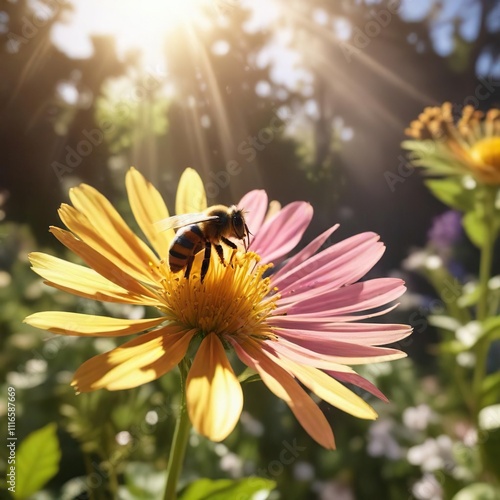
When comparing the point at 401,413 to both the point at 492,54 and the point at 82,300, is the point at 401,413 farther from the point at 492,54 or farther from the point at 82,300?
the point at 492,54

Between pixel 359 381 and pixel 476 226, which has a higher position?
pixel 476 226

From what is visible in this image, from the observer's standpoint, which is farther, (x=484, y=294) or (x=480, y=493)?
(x=484, y=294)

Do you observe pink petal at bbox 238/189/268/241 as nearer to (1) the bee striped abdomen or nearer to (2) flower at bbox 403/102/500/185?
(1) the bee striped abdomen

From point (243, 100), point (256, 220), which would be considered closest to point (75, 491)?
point (256, 220)

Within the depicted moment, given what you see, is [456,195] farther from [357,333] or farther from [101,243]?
[101,243]

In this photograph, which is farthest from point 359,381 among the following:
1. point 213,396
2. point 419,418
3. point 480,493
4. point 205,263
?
point 419,418

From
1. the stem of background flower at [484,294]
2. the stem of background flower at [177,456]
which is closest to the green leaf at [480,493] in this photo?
the stem of background flower at [484,294]
